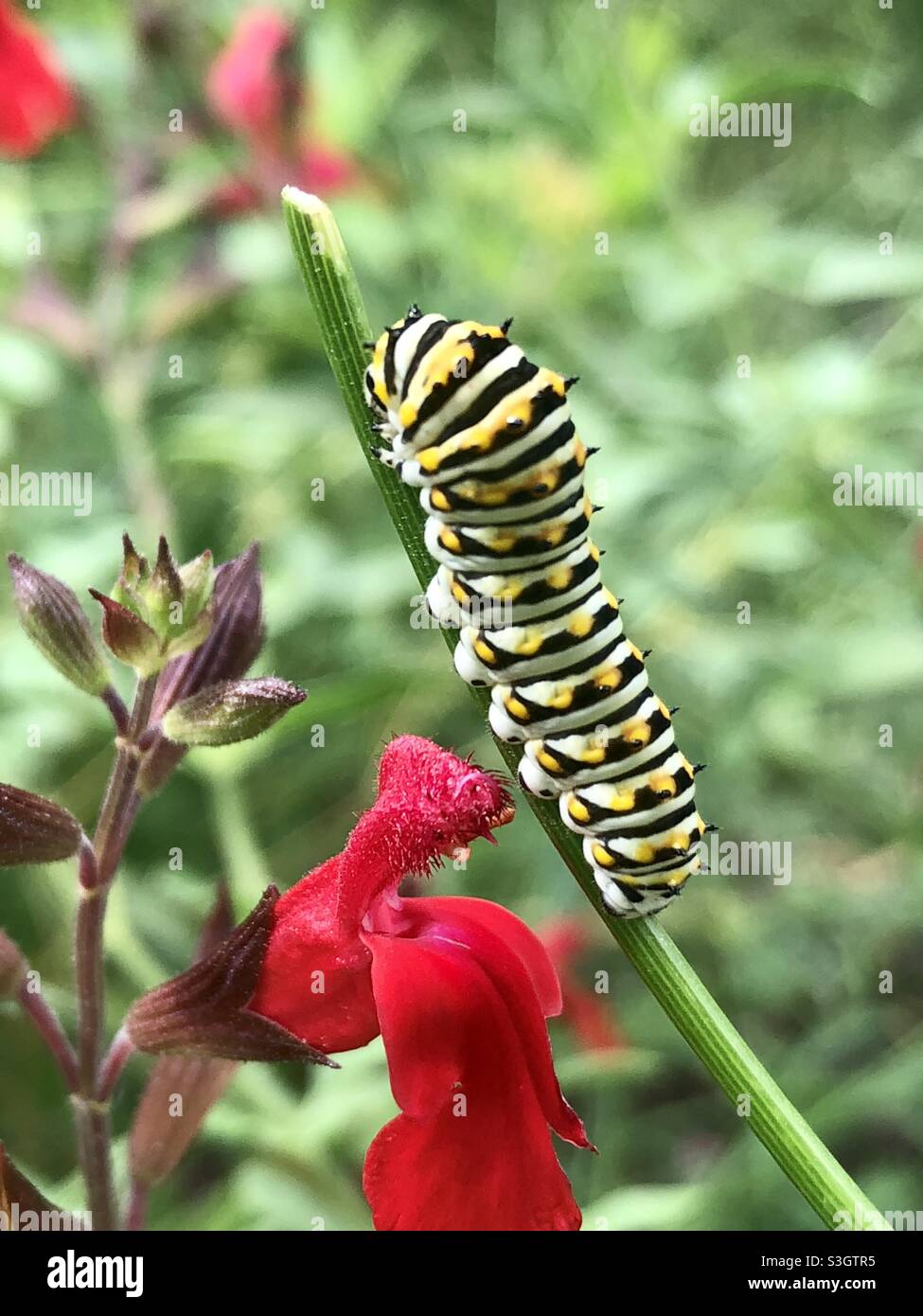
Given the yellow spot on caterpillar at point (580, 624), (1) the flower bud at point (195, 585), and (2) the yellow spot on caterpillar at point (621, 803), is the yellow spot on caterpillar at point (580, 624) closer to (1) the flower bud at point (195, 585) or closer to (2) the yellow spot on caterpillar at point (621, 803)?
(2) the yellow spot on caterpillar at point (621, 803)

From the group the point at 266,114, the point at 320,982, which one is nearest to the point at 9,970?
the point at 320,982

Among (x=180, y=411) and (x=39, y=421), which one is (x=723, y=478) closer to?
(x=180, y=411)

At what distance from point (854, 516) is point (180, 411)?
1.16m

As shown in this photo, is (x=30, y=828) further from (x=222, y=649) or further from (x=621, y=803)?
(x=621, y=803)

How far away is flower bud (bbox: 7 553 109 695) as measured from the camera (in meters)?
0.77

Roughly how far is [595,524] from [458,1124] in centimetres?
124

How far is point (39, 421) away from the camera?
248 cm

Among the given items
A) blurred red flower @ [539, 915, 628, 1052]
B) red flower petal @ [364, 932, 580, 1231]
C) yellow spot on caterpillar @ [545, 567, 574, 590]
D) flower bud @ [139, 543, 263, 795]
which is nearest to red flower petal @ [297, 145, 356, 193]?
blurred red flower @ [539, 915, 628, 1052]

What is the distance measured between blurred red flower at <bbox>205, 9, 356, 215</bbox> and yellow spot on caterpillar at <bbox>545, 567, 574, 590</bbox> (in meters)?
1.53

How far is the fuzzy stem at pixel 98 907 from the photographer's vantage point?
0.77 metres

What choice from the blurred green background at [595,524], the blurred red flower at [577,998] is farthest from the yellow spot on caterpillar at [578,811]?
the blurred red flower at [577,998]

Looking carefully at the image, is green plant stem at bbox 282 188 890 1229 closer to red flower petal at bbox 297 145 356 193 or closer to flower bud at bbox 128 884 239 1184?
flower bud at bbox 128 884 239 1184

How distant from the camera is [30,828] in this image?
2.49ft
